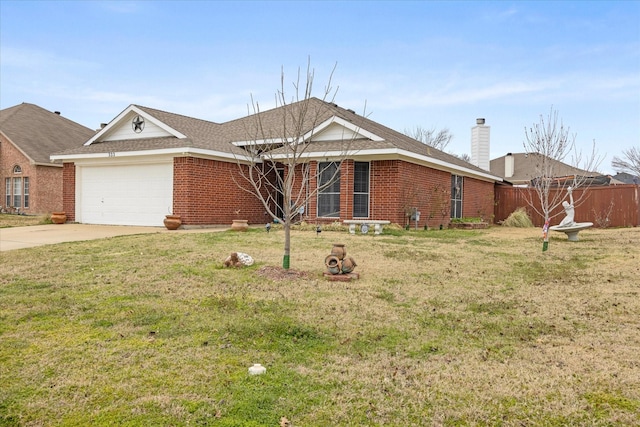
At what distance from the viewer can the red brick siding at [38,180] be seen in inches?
992

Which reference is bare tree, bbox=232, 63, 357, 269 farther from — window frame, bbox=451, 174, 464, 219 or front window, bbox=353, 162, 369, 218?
window frame, bbox=451, 174, 464, 219

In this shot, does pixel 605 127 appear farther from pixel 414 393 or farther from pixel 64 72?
pixel 64 72

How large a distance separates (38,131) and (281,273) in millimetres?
26864

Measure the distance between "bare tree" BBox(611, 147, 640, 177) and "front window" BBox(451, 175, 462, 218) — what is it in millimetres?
33050

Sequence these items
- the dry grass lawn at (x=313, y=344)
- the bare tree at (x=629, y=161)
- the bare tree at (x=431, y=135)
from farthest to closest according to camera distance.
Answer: the bare tree at (x=431, y=135)
the bare tree at (x=629, y=161)
the dry grass lawn at (x=313, y=344)

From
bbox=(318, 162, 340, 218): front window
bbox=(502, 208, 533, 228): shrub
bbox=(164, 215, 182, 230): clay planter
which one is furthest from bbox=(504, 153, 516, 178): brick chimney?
bbox=(164, 215, 182, 230): clay planter

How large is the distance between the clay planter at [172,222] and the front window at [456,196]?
1144 cm

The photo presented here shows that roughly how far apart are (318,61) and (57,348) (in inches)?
234

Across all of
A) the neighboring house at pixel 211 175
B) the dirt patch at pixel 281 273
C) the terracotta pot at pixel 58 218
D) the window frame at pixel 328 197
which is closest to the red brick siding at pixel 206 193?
Result: the neighboring house at pixel 211 175

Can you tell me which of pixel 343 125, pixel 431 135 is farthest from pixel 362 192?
pixel 431 135

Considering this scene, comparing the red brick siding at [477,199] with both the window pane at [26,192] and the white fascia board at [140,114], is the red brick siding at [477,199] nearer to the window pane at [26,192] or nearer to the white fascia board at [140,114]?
the white fascia board at [140,114]

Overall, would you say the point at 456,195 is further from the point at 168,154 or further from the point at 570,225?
the point at 168,154

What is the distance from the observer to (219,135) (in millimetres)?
18984

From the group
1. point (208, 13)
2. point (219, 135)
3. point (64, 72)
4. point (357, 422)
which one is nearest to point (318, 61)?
point (357, 422)
